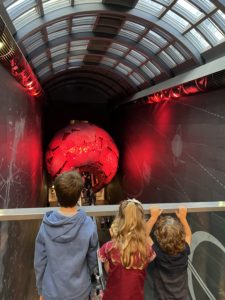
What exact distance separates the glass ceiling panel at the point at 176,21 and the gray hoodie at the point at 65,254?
5.91 meters

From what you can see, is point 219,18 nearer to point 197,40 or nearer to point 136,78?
point 197,40

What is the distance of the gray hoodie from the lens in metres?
2.38

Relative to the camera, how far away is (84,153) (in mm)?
10617

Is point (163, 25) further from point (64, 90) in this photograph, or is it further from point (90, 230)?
point (64, 90)

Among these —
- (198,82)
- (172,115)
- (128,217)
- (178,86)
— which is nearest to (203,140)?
(198,82)

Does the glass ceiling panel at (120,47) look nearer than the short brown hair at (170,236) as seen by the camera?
No

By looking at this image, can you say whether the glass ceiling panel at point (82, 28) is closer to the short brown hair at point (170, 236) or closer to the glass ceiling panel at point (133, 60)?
the glass ceiling panel at point (133, 60)

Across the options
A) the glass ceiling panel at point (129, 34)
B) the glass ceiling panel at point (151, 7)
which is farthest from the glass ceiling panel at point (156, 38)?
the glass ceiling panel at point (151, 7)

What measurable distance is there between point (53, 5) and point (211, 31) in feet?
11.1

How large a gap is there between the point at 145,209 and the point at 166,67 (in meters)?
7.04

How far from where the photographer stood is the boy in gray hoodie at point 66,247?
2.37 m

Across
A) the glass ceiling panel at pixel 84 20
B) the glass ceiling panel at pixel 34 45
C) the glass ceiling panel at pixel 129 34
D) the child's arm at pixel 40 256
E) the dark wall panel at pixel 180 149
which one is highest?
the glass ceiling panel at pixel 129 34

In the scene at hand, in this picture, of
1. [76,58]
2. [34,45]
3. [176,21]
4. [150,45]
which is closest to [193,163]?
[176,21]

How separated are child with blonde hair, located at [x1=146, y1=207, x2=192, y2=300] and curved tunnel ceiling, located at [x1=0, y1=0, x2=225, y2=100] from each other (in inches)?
162
